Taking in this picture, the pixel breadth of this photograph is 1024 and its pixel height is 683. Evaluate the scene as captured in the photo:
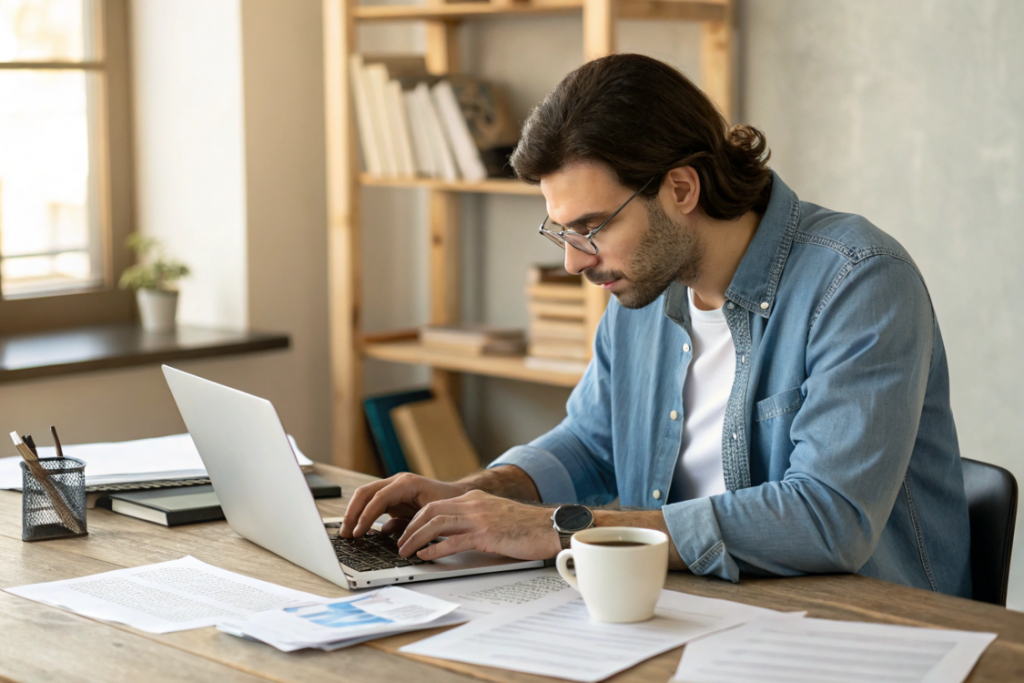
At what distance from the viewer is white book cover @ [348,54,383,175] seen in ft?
9.82

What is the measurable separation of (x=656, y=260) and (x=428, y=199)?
77.0 inches

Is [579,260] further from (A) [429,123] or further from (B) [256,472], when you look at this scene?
(A) [429,123]

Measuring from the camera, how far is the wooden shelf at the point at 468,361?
9.25 ft

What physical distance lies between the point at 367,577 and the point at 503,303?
215 centimetres

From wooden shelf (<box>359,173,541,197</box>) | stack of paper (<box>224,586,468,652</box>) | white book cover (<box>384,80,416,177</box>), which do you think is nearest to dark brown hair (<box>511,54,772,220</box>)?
stack of paper (<box>224,586,468,652</box>)

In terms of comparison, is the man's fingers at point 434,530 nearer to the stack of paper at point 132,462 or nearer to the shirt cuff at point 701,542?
the shirt cuff at point 701,542

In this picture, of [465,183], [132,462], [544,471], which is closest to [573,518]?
[544,471]

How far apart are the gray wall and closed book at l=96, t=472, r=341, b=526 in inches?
57.6

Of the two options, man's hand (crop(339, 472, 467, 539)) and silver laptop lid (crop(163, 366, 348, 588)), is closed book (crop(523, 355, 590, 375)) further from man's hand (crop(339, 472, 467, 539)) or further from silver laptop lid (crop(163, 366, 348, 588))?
silver laptop lid (crop(163, 366, 348, 588))

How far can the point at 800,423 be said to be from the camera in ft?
4.41

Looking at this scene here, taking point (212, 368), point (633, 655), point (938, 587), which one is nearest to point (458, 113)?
point (212, 368)

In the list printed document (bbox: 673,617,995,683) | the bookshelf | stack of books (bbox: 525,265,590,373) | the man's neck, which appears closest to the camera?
printed document (bbox: 673,617,995,683)

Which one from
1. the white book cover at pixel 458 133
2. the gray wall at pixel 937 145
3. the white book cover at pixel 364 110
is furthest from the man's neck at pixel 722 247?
the white book cover at pixel 364 110

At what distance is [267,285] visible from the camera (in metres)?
3.23
